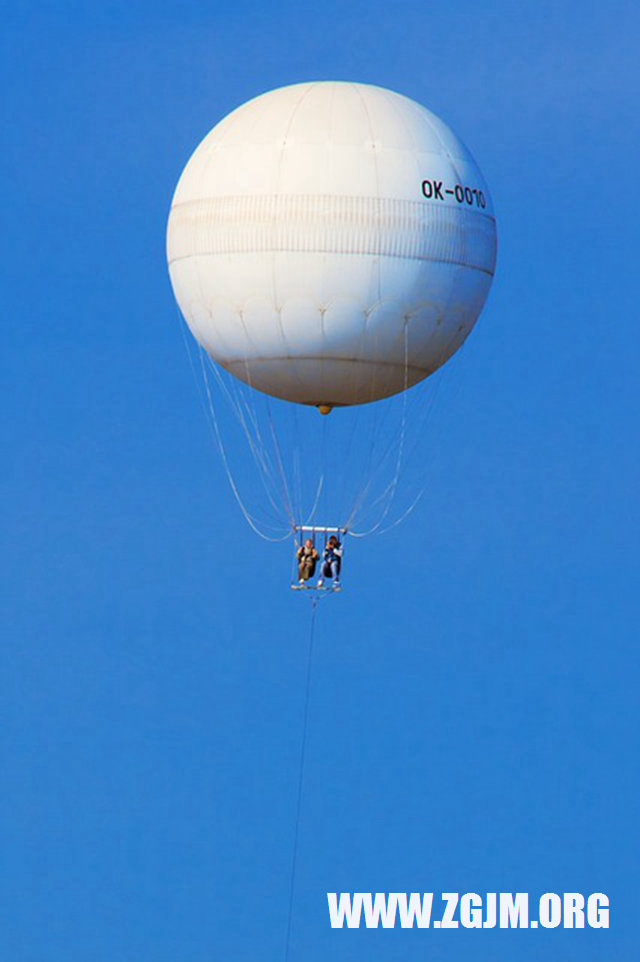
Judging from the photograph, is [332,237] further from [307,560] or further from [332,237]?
[307,560]

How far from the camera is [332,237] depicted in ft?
359

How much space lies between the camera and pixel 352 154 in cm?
10956

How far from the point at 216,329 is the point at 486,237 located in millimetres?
7073

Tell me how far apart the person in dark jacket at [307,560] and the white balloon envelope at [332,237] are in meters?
3.89

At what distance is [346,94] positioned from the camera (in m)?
111

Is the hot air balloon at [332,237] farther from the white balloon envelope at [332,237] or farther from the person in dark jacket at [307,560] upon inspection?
the person in dark jacket at [307,560]

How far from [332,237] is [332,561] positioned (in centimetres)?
853

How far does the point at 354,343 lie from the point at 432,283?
2415mm

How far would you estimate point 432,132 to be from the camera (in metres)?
111

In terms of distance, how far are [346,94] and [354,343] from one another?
6.13 meters

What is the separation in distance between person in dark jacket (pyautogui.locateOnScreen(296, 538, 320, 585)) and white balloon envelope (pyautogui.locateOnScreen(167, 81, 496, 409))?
389 cm

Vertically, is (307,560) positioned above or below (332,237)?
below

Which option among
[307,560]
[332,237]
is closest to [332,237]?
[332,237]

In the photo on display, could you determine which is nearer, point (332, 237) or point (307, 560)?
point (332, 237)
